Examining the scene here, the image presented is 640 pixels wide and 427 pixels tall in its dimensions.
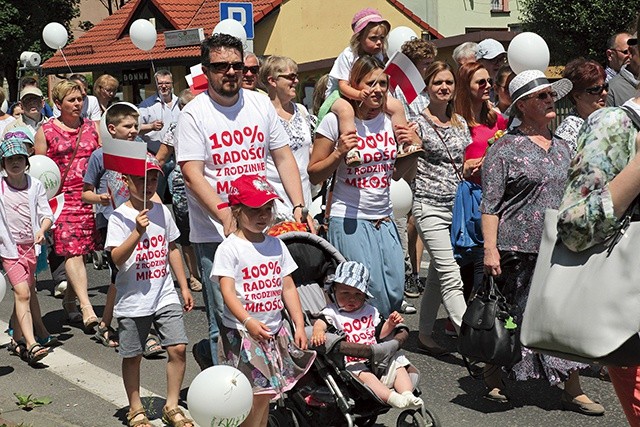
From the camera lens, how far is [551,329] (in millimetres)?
3705

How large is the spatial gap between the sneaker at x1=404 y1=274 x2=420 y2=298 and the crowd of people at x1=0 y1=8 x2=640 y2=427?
0.69 meters

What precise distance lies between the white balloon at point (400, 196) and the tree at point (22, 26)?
147 feet

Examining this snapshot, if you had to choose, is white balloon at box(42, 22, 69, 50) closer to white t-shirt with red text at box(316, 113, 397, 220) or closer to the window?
white t-shirt with red text at box(316, 113, 397, 220)

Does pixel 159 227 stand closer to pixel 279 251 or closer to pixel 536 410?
pixel 279 251

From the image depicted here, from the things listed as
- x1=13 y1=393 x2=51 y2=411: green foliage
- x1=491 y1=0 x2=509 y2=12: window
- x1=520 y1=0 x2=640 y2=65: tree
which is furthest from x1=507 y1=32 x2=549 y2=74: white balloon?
x1=491 y1=0 x2=509 y2=12: window

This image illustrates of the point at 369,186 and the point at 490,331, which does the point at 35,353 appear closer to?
the point at 369,186

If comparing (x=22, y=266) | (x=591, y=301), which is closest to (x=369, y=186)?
(x=22, y=266)

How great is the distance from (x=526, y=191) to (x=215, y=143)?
6.12 feet

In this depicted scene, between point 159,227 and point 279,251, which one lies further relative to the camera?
point 159,227

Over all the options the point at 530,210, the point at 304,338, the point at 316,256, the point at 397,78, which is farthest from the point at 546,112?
the point at 304,338

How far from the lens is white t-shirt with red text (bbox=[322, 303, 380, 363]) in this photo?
6.00 m

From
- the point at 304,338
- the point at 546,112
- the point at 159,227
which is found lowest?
the point at 304,338

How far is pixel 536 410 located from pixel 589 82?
7.40ft

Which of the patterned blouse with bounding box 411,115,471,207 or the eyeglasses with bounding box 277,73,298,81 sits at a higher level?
the eyeglasses with bounding box 277,73,298,81
